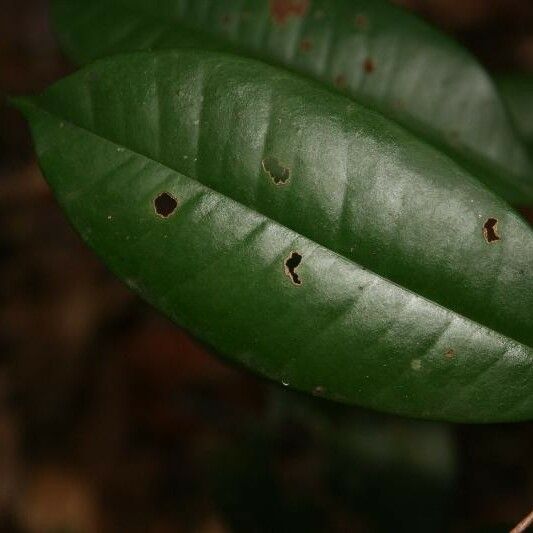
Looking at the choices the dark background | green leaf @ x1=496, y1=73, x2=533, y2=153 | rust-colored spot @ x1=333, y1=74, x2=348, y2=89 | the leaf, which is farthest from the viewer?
the dark background

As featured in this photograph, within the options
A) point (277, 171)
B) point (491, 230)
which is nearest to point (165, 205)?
point (277, 171)

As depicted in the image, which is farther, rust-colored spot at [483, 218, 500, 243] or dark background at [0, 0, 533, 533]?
dark background at [0, 0, 533, 533]

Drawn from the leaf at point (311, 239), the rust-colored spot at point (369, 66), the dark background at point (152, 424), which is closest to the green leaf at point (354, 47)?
the rust-colored spot at point (369, 66)

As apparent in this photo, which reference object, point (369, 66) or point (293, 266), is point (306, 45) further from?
point (293, 266)

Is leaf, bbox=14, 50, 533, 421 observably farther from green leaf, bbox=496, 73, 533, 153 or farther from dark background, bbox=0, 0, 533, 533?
dark background, bbox=0, 0, 533, 533

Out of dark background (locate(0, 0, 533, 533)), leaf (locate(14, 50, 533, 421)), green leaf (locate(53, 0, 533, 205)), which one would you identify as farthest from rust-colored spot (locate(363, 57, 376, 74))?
dark background (locate(0, 0, 533, 533))
